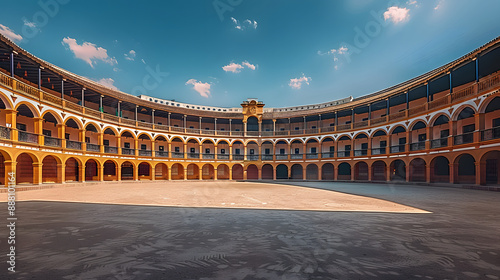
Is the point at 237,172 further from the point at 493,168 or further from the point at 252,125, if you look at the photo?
the point at 493,168

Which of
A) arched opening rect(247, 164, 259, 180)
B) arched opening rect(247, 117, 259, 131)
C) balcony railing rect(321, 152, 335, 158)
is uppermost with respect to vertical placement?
arched opening rect(247, 117, 259, 131)

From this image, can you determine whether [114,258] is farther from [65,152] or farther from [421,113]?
[421,113]

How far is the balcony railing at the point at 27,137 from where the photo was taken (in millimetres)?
16564

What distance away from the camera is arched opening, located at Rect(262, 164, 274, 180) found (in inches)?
1452

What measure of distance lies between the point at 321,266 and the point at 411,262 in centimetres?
158

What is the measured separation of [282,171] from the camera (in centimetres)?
3694

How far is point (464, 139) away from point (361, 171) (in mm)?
13958

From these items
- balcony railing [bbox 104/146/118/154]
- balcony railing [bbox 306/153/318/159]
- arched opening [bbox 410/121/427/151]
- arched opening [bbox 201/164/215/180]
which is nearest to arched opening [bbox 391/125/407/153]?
arched opening [bbox 410/121/427/151]

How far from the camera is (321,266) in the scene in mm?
3336

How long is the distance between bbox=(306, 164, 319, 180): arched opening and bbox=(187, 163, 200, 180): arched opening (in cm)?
1832

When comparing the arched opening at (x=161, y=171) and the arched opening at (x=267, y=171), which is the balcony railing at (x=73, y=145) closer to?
the arched opening at (x=161, y=171)

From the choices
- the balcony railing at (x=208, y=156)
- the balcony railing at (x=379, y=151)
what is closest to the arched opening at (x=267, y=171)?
the balcony railing at (x=208, y=156)

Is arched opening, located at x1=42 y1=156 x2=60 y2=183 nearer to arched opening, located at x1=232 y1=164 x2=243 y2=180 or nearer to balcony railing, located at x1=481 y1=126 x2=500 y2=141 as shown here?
arched opening, located at x1=232 y1=164 x2=243 y2=180

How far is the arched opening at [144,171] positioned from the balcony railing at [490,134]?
36.4 meters
